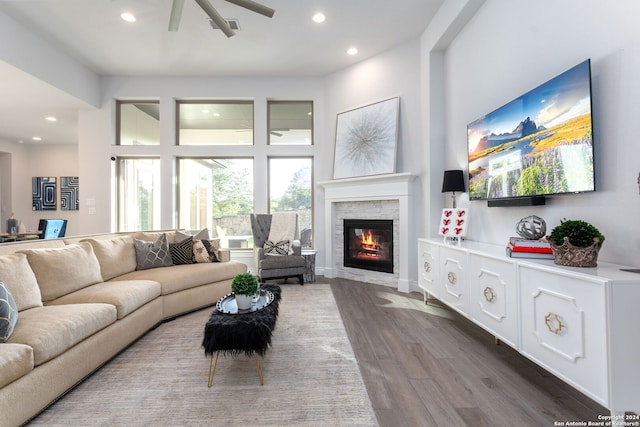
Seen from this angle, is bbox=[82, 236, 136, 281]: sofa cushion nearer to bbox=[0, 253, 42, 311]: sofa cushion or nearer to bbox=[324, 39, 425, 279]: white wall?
bbox=[0, 253, 42, 311]: sofa cushion

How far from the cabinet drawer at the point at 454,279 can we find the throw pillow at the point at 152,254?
3098 mm

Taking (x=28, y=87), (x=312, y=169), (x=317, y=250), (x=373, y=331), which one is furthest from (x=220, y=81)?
(x=373, y=331)

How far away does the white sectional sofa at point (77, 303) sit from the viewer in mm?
1514

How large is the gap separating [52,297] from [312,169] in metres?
3.86

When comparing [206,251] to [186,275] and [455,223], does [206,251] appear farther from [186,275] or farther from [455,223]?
[455,223]

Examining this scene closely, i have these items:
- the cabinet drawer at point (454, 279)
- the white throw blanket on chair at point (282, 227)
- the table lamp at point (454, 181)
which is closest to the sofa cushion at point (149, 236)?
the white throw blanket on chair at point (282, 227)

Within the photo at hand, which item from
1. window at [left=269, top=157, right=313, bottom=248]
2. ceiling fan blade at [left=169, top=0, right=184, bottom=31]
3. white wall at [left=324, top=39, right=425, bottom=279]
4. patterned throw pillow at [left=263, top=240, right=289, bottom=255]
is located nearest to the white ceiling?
white wall at [left=324, top=39, right=425, bottom=279]

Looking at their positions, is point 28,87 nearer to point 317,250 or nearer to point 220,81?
point 220,81

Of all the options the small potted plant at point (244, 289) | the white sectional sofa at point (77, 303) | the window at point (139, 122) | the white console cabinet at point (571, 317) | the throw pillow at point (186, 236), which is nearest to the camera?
the white console cabinet at point (571, 317)

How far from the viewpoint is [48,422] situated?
156 cm

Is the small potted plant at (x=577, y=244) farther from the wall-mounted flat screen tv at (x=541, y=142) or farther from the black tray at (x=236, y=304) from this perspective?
the black tray at (x=236, y=304)

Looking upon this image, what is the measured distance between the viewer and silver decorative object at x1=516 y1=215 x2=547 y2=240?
208 cm

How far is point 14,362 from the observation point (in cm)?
141

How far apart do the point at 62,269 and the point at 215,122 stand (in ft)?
11.8
